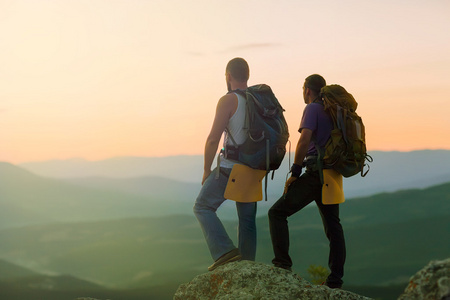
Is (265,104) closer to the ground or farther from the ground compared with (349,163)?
farther from the ground

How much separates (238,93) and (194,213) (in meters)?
1.73

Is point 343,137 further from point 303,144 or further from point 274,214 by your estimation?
point 274,214

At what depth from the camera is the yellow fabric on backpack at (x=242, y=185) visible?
26.1 feet

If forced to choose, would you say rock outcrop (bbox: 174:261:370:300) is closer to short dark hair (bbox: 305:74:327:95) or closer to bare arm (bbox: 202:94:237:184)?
bare arm (bbox: 202:94:237:184)

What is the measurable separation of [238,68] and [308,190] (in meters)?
1.87

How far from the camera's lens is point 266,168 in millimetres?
8070

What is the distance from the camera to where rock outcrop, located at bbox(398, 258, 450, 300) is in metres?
5.00

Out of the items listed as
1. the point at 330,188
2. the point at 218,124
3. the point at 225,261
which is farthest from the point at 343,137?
the point at 225,261

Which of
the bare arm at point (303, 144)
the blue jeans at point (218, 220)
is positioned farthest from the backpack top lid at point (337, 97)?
the blue jeans at point (218, 220)

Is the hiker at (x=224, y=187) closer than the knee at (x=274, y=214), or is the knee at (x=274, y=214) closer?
the knee at (x=274, y=214)

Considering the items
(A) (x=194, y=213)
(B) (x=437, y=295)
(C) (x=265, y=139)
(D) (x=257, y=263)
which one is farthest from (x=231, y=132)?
(B) (x=437, y=295)

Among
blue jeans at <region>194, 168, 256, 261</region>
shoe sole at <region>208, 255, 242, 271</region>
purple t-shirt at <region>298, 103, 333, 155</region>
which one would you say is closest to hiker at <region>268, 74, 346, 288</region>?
purple t-shirt at <region>298, 103, 333, 155</region>

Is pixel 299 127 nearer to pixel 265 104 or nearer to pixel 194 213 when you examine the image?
pixel 265 104

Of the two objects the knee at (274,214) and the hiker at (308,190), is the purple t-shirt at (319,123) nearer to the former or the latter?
the hiker at (308,190)
